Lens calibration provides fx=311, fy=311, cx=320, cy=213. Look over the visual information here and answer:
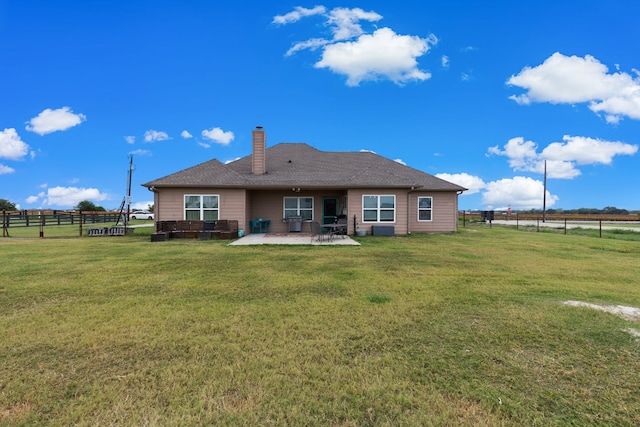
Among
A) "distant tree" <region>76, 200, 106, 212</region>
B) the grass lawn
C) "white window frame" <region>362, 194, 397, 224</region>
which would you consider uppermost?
"distant tree" <region>76, 200, 106, 212</region>

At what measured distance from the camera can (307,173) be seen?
17266 millimetres

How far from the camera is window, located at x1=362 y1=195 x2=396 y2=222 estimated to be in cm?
1555

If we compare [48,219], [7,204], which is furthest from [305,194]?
[7,204]

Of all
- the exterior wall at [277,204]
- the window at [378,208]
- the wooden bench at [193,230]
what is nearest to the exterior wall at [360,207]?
the window at [378,208]

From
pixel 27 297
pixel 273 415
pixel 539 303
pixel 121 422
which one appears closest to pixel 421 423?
pixel 273 415

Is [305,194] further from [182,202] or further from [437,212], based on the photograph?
[437,212]

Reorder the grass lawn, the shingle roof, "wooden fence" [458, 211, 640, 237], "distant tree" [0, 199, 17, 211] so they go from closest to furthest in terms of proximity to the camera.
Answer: the grass lawn, the shingle roof, "wooden fence" [458, 211, 640, 237], "distant tree" [0, 199, 17, 211]

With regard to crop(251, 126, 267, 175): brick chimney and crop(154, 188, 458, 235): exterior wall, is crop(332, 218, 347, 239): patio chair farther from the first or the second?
crop(251, 126, 267, 175): brick chimney

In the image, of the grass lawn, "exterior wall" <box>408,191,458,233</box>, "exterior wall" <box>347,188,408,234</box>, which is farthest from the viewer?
"exterior wall" <box>408,191,458,233</box>

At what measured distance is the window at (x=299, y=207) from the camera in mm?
17453

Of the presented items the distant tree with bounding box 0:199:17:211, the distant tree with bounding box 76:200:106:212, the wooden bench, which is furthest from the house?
the distant tree with bounding box 0:199:17:211

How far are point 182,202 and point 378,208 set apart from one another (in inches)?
381

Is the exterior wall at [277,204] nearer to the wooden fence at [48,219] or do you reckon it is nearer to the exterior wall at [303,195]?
the exterior wall at [303,195]

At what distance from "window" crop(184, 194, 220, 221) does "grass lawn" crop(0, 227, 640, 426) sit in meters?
8.80
